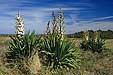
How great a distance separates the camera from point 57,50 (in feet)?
39.5

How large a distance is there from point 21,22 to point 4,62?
1.64m

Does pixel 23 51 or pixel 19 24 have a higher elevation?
pixel 19 24

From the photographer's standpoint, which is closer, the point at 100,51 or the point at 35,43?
the point at 35,43

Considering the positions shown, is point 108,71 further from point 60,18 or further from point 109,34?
point 109,34

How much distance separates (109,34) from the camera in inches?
2089

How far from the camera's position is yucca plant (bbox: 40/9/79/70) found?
1186 cm

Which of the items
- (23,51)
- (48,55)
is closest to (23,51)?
(23,51)

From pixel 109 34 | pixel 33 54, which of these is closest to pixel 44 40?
pixel 33 54

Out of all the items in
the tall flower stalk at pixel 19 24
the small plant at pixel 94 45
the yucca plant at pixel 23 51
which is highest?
the tall flower stalk at pixel 19 24

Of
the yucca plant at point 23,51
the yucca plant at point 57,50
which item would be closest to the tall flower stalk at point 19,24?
the yucca plant at point 23,51

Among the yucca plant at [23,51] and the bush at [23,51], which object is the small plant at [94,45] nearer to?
the yucca plant at [23,51]

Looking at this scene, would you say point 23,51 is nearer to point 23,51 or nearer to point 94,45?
point 23,51

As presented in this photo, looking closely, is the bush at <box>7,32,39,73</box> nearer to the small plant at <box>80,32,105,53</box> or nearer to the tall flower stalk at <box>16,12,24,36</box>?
the tall flower stalk at <box>16,12,24,36</box>

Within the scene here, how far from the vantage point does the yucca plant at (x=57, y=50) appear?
11.9m
